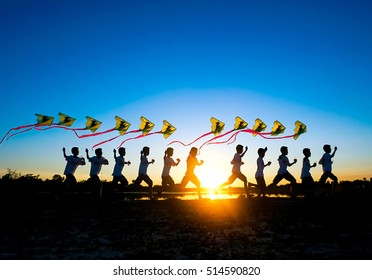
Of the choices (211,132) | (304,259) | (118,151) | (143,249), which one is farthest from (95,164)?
(304,259)

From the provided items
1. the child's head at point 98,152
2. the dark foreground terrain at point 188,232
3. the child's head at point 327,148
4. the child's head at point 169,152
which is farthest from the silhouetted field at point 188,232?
the child's head at point 327,148

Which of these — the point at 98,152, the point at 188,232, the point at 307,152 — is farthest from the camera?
the point at 307,152

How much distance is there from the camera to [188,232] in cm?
640

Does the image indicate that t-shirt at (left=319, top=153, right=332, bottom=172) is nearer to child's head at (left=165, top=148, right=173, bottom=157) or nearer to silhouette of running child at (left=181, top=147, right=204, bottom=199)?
silhouette of running child at (left=181, top=147, right=204, bottom=199)

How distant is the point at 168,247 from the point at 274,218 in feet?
10.3

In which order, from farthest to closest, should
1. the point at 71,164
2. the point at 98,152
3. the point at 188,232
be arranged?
the point at 98,152 < the point at 71,164 < the point at 188,232

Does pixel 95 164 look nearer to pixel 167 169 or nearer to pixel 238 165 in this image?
pixel 167 169

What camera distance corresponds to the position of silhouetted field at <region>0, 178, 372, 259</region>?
5098 millimetres

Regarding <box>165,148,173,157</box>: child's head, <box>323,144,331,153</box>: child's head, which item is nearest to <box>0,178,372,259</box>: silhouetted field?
<box>165,148,173,157</box>: child's head

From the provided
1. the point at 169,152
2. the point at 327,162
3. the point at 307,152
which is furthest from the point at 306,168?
the point at 169,152

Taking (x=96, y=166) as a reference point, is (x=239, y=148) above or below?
above

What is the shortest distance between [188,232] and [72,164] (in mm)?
6704

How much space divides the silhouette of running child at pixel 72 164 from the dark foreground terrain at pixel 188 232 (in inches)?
101

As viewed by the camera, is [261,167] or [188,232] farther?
[261,167]
